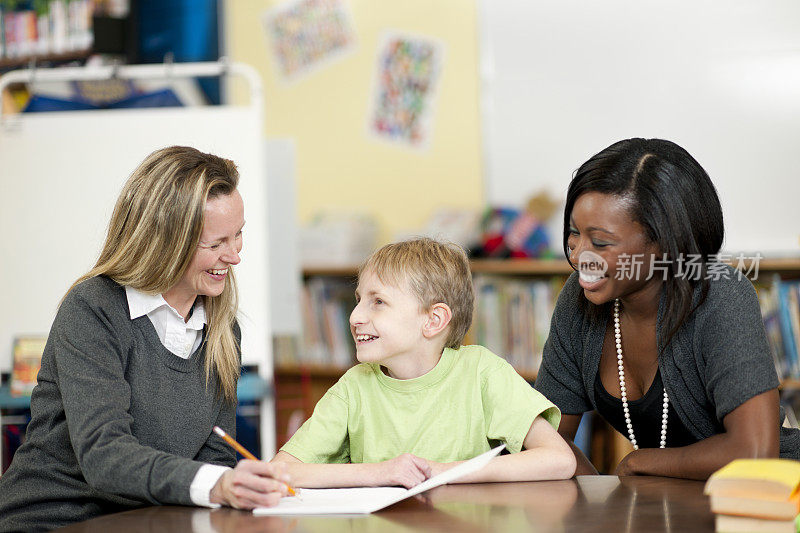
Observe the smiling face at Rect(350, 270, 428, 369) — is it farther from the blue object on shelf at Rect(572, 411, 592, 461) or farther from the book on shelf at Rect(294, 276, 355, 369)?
the book on shelf at Rect(294, 276, 355, 369)

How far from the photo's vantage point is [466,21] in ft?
12.5

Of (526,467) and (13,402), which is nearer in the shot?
(526,467)

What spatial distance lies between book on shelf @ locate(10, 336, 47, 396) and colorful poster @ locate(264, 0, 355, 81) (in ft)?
6.46

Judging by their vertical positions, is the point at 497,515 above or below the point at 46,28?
below

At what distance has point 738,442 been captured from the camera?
1.35 meters

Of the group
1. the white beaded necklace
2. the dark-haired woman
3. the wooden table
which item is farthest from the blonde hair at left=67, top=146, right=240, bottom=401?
the white beaded necklace

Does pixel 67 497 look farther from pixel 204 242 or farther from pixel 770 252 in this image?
pixel 770 252

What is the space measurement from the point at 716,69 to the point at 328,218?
1771mm

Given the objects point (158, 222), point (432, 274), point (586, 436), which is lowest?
point (586, 436)

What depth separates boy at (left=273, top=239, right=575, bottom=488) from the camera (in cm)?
146

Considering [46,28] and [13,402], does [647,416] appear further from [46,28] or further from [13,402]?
[46,28]

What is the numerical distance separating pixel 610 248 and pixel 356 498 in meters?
0.59

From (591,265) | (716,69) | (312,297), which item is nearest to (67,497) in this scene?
(591,265)

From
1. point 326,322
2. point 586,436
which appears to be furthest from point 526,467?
point 326,322
